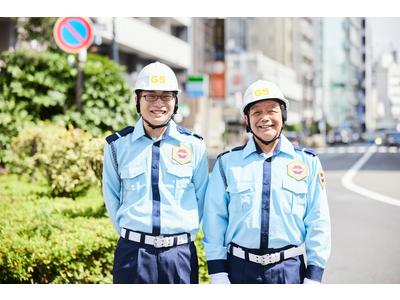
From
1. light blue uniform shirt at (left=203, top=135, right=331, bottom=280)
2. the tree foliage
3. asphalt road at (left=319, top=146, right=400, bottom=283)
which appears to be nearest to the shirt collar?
light blue uniform shirt at (left=203, top=135, right=331, bottom=280)

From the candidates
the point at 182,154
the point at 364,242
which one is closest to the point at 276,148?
the point at 182,154

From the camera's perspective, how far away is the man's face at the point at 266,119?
334 centimetres

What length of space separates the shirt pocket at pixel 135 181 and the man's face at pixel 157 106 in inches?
11.2

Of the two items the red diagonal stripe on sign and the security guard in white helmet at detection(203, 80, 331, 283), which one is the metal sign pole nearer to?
the red diagonal stripe on sign

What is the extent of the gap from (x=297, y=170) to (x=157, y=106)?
2.87 feet

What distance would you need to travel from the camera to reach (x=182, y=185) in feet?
11.6

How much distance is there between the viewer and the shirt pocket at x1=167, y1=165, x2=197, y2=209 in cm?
353

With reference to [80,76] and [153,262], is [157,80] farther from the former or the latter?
[80,76]

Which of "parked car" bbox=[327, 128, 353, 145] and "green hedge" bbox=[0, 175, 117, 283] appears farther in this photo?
"parked car" bbox=[327, 128, 353, 145]

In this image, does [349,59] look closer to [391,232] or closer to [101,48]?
[101,48]

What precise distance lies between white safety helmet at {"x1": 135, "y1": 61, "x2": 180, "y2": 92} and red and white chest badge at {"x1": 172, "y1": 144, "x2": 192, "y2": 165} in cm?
34

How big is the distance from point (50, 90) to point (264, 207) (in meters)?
7.06

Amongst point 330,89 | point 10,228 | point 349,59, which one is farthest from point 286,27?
point 10,228
